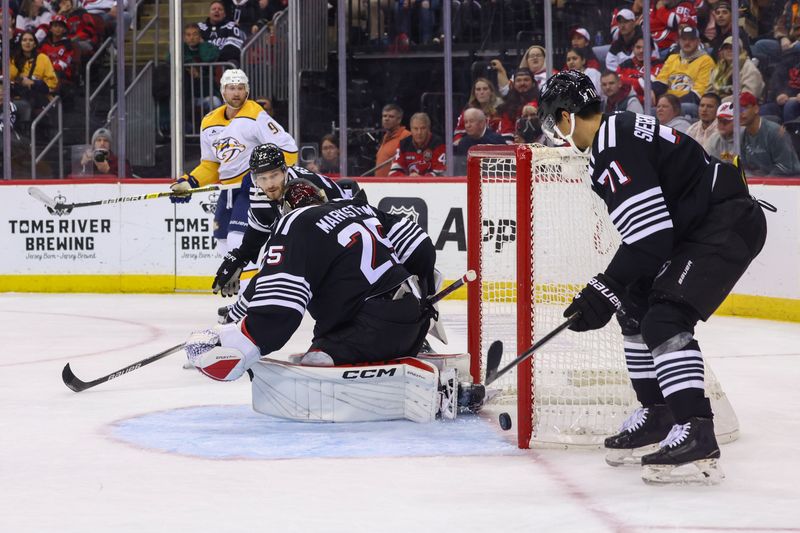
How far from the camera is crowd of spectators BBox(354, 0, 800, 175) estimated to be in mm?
6551

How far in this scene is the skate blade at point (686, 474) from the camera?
263 cm

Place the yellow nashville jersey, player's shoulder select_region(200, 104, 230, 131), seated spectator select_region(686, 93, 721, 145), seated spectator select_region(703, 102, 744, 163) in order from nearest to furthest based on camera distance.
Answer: the yellow nashville jersey → player's shoulder select_region(200, 104, 230, 131) → seated spectator select_region(703, 102, 744, 163) → seated spectator select_region(686, 93, 721, 145)

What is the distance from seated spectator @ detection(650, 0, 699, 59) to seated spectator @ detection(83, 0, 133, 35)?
3142 millimetres

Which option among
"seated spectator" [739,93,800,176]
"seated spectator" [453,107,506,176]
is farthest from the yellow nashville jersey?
"seated spectator" [739,93,800,176]

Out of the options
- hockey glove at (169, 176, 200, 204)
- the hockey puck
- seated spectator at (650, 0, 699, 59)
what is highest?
seated spectator at (650, 0, 699, 59)

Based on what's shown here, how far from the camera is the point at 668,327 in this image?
263 centimetres

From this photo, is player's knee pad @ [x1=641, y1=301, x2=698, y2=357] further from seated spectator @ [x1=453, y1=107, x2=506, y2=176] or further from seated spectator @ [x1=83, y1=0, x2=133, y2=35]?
seated spectator @ [x1=83, y1=0, x2=133, y2=35]

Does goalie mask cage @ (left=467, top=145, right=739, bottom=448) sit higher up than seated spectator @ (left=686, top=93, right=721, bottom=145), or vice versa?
seated spectator @ (left=686, top=93, right=721, bottom=145)

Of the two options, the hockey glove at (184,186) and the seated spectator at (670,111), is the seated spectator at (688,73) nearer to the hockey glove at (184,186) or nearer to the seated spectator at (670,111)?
the seated spectator at (670,111)

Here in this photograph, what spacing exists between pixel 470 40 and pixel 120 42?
2141mm

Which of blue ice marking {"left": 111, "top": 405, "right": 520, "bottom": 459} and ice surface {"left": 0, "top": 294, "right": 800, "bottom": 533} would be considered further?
blue ice marking {"left": 111, "top": 405, "right": 520, "bottom": 459}

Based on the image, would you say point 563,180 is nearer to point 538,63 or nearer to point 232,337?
point 232,337

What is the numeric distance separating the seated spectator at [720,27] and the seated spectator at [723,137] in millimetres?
351

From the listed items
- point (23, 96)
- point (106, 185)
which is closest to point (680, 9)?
point (106, 185)
